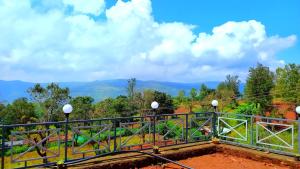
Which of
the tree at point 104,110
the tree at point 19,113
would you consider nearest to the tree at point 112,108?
the tree at point 104,110

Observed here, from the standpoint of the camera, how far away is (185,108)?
35.0 metres

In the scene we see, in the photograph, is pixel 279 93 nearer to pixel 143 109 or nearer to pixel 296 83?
pixel 296 83

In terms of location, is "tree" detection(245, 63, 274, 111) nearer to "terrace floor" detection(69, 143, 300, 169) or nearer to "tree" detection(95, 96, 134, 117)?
"tree" detection(95, 96, 134, 117)

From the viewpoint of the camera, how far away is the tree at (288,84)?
25766 mm

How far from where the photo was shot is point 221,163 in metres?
7.25

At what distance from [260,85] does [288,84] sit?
91.2 inches

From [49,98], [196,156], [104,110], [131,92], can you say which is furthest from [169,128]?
[131,92]

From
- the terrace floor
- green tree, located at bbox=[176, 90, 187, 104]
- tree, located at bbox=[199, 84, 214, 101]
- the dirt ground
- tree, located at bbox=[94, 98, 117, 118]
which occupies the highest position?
tree, located at bbox=[199, 84, 214, 101]

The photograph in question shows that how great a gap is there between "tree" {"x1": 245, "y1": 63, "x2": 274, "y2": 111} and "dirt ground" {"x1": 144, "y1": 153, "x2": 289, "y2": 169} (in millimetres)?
21185

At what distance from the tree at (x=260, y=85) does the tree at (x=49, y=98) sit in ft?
55.4

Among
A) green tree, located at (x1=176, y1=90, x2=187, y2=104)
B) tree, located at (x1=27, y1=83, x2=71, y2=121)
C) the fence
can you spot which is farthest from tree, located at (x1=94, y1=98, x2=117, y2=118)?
the fence

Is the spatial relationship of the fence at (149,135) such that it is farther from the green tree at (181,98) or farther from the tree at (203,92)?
the tree at (203,92)

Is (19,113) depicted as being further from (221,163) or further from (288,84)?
(288,84)

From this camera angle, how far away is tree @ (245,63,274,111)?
27.8 metres
